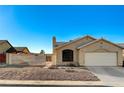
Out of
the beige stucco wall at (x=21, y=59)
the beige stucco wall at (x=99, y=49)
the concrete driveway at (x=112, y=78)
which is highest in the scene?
the beige stucco wall at (x=99, y=49)

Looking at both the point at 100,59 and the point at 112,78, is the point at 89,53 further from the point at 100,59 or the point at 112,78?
the point at 112,78

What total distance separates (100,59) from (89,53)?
121 cm

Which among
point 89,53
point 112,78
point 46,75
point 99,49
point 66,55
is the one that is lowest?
point 112,78

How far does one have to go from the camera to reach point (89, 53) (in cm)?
2195

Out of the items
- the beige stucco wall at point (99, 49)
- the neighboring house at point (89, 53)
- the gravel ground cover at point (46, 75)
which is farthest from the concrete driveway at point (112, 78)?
the beige stucco wall at point (99, 49)

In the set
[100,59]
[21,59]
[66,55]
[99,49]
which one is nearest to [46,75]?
[100,59]

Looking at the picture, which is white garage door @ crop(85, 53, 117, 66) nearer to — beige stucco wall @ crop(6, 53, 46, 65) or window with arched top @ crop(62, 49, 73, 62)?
window with arched top @ crop(62, 49, 73, 62)

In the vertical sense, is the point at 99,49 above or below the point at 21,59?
above

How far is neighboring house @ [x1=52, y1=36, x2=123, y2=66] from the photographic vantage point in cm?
2156

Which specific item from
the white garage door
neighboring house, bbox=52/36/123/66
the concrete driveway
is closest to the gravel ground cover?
the concrete driveway

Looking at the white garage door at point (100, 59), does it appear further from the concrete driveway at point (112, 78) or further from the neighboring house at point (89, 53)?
the concrete driveway at point (112, 78)

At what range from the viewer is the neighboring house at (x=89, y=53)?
21.6m
